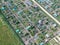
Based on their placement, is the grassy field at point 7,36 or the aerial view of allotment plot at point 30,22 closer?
the aerial view of allotment plot at point 30,22

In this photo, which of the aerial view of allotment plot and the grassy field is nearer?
the aerial view of allotment plot

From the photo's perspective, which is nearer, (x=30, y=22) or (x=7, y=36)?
(x=7, y=36)

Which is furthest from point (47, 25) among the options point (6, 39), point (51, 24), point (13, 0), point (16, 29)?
point (13, 0)

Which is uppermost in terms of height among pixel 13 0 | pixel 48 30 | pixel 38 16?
pixel 13 0

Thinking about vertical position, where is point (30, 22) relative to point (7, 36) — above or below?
below

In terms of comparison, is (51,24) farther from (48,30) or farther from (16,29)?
(16,29)

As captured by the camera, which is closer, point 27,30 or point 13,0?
point 27,30
